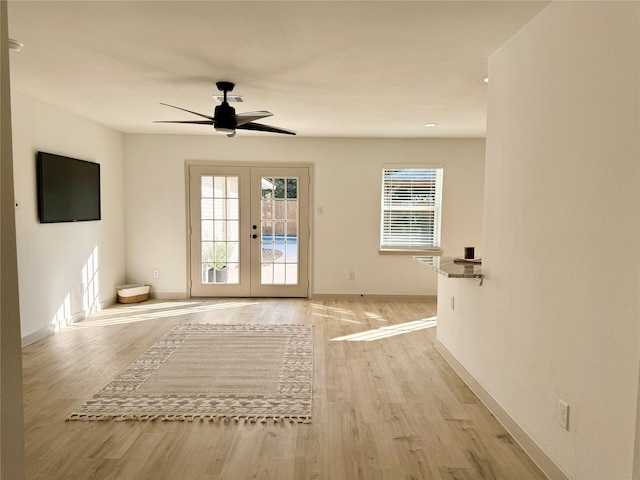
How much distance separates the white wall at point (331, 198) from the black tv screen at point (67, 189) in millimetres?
978

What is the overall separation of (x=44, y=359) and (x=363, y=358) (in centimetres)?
277

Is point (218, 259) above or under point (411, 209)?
under

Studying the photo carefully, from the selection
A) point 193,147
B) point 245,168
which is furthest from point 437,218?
point 193,147

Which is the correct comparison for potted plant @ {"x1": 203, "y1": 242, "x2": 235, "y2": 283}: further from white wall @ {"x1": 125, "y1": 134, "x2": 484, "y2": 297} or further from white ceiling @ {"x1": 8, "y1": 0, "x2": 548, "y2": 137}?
white ceiling @ {"x1": 8, "y1": 0, "x2": 548, "y2": 137}

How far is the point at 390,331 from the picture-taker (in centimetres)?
493

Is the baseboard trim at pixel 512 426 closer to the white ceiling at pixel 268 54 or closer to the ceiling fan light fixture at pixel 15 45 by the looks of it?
the white ceiling at pixel 268 54

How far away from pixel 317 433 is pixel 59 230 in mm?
3683

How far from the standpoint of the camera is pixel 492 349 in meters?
2.93

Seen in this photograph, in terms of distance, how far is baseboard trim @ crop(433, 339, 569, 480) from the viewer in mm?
2186

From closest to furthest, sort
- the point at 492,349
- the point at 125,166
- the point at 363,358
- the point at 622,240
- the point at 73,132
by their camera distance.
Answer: the point at 622,240
the point at 492,349
the point at 363,358
the point at 73,132
the point at 125,166

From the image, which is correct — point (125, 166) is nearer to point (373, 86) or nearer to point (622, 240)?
point (373, 86)

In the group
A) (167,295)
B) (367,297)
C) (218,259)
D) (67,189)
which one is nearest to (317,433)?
(67,189)

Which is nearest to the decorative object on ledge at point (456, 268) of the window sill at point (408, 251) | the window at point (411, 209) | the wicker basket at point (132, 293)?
the window sill at point (408, 251)

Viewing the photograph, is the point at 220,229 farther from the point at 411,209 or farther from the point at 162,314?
the point at 411,209
